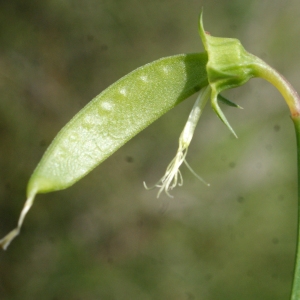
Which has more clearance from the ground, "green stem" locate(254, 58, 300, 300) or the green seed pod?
the green seed pod

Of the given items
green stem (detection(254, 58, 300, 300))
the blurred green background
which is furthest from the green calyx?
the blurred green background

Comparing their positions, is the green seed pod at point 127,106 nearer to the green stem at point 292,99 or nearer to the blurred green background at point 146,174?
the green stem at point 292,99

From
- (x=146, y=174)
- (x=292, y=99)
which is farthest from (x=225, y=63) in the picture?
(x=146, y=174)

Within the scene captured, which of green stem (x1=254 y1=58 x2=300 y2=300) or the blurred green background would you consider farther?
the blurred green background

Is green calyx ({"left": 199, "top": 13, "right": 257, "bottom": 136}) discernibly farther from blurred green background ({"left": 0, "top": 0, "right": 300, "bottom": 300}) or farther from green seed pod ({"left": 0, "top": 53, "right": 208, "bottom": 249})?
blurred green background ({"left": 0, "top": 0, "right": 300, "bottom": 300})

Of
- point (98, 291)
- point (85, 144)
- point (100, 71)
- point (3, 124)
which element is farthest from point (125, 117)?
point (98, 291)

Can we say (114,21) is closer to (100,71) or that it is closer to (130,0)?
(130,0)

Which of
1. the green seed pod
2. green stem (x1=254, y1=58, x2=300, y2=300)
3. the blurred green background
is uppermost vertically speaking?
the green seed pod
